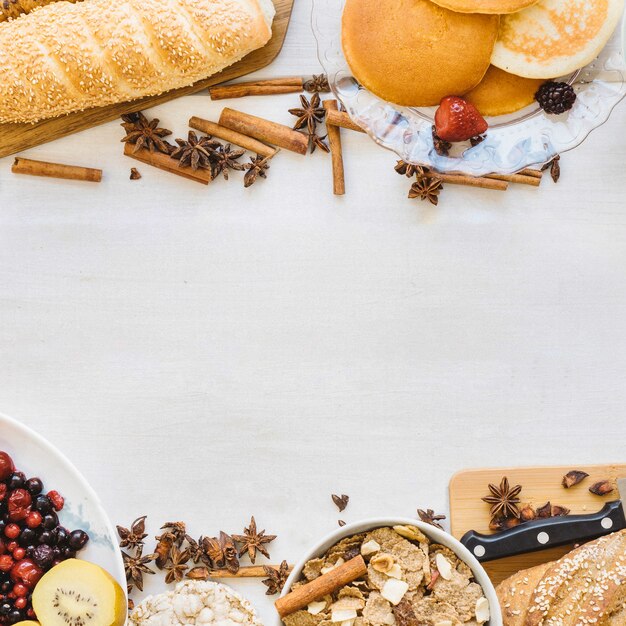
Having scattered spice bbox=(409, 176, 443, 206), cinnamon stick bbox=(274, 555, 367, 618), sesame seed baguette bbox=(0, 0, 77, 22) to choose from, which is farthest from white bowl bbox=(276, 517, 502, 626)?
sesame seed baguette bbox=(0, 0, 77, 22)

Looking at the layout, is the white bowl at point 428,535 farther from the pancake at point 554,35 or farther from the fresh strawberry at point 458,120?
the pancake at point 554,35

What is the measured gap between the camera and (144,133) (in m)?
1.36

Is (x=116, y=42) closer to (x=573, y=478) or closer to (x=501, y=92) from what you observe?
(x=501, y=92)

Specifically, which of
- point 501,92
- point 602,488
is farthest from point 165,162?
point 602,488

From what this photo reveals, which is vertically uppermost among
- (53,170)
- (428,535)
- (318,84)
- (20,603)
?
(318,84)

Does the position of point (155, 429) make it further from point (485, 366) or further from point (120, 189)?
point (485, 366)

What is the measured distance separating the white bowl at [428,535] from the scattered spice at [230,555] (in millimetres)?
157

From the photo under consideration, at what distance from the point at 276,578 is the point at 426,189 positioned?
2.41ft

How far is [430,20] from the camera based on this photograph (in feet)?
3.87

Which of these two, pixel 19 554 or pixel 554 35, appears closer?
pixel 554 35

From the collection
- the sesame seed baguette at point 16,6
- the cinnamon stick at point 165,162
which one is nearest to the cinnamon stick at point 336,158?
the cinnamon stick at point 165,162

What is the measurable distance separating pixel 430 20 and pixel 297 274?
483 mm

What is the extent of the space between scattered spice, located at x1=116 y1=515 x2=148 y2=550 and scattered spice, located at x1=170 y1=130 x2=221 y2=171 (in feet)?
2.10

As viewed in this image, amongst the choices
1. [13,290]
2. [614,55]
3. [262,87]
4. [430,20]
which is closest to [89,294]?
[13,290]
